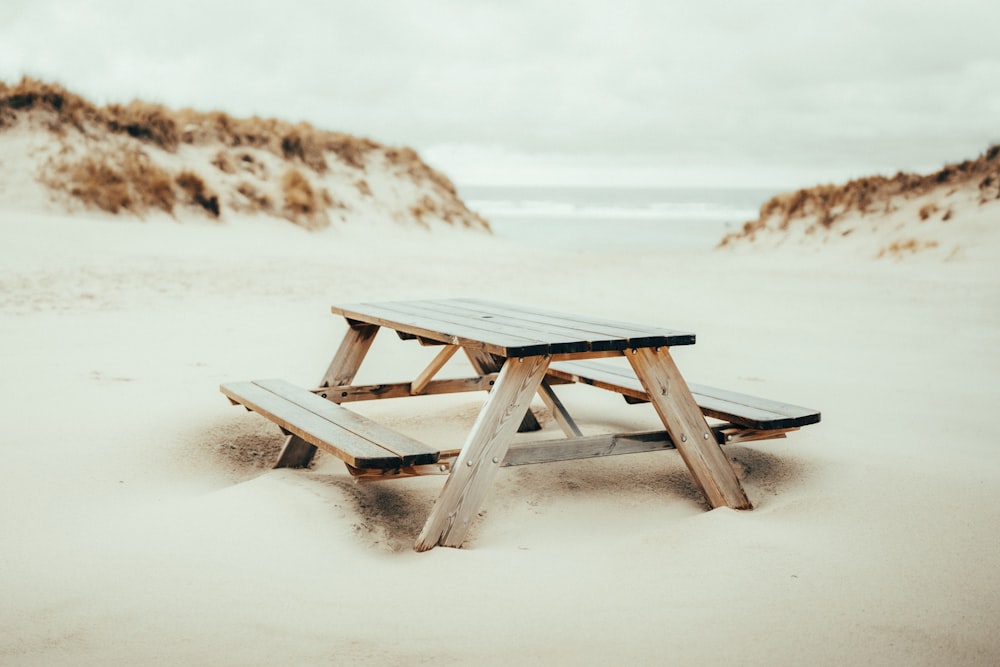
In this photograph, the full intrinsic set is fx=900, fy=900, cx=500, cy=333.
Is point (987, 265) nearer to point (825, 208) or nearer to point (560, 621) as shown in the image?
point (825, 208)

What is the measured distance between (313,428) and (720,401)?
1772 mm

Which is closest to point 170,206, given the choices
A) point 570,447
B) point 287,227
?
point 287,227

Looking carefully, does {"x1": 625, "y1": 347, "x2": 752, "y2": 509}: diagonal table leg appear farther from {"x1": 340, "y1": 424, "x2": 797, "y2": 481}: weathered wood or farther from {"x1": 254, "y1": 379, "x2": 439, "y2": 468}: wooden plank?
{"x1": 254, "y1": 379, "x2": 439, "y2": 468}: wooden plank

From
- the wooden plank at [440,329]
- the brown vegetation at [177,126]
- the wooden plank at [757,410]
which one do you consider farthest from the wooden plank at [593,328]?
the brown vegetation at [177,126]

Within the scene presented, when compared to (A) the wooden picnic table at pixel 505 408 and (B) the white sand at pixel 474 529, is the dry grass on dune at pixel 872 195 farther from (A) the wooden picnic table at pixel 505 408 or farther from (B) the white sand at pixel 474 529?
(A) the wooden picnic table at pixel 505 408

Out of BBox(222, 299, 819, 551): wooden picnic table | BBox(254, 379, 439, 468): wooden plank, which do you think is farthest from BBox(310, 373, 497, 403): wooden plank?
BBox(254, 379, 439, 468): wooden plank

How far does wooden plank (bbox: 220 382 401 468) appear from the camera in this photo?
2.90 metres

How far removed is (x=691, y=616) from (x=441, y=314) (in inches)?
75.8

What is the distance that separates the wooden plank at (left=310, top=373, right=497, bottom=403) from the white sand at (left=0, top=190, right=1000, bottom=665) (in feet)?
0.92

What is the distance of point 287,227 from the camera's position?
17984mm

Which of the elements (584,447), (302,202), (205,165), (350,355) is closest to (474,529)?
(584,447)

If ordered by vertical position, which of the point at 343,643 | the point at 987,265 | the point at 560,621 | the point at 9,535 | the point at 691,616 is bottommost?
the point at 9,535

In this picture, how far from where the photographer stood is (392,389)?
179 inches

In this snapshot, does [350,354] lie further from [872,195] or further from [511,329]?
[872,195]
